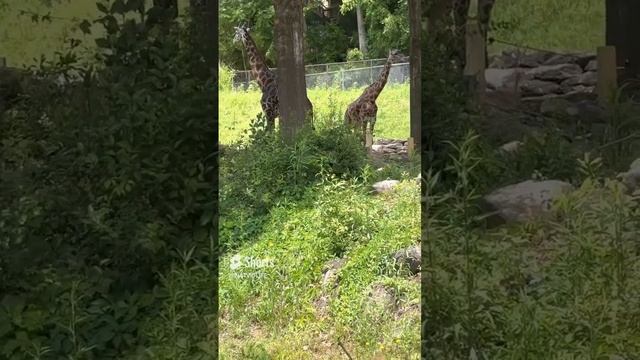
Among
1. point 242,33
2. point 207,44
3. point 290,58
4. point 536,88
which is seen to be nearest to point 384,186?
point 290,58

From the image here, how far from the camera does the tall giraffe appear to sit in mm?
6028

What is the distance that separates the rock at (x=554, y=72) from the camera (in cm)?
272

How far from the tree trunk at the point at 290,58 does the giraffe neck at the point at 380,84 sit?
56 centimetres

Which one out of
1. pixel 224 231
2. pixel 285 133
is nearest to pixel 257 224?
pixel 224 231

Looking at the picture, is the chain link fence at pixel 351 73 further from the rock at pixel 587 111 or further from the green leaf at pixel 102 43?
the green leaf at pixel 102 43

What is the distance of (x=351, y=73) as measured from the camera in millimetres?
6480

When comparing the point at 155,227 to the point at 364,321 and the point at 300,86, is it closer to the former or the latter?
the point at 364,321

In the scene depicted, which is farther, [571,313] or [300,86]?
[300,86]

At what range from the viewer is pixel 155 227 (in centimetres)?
259

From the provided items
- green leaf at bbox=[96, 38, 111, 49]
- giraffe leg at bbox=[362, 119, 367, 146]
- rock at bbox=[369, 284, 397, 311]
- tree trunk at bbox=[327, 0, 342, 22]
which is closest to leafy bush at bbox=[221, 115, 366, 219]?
giraffe leg at bbox=[362, 119, 367, 146]

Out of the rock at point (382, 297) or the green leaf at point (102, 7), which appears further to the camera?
the rock at point (382, 297)

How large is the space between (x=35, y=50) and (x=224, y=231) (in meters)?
2.69

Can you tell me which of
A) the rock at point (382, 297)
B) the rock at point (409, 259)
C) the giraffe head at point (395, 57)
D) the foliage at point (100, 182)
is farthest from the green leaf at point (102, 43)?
the giraffe head at point (395, 57)

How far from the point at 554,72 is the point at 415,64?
826mm
